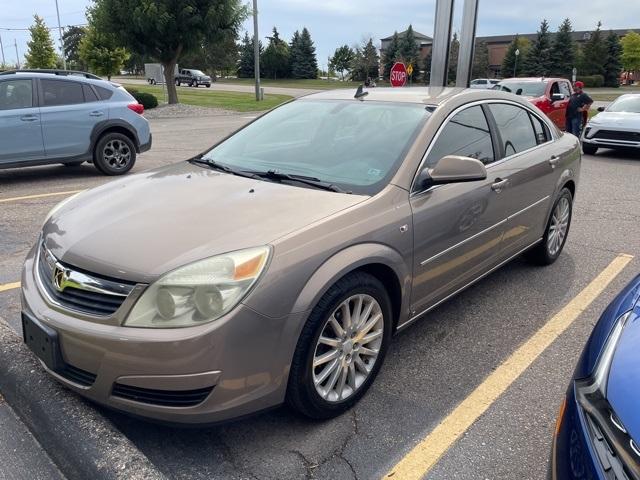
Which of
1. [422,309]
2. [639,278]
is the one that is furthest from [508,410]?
[639,278]

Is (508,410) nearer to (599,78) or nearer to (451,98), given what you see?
(451,98)

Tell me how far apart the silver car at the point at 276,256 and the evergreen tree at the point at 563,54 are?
71887 millimetres

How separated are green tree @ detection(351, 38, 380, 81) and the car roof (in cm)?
7574

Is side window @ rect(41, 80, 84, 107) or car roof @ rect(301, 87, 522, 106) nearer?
car roof @ rect(301, 87, 522, 106)

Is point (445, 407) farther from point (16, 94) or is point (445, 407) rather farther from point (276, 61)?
point (276, 61)

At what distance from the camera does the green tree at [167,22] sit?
21547mm

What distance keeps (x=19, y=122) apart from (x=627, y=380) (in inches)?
326

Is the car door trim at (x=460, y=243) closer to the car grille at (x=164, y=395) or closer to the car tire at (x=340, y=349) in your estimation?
the car tire at (x=340, y=349)

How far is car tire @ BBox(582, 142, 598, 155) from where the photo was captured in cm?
1307

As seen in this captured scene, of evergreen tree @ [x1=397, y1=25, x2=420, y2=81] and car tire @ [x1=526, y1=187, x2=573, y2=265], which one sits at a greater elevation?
evergreen tree @ [x1=397, y1=25, x2=420, y2=81]

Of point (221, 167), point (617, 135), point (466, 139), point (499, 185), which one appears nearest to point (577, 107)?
point (617, 135)

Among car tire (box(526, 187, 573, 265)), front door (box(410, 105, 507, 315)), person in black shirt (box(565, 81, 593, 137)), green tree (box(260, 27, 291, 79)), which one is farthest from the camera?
green tree (box(260, 27, 291, 79))

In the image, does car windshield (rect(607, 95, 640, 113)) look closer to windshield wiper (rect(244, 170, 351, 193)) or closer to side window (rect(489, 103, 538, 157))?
side window (rect(489, 103, 538, 157))


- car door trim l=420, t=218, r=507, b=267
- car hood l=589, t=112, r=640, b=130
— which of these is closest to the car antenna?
car door trim l=420, t=218, r=507, b=267
